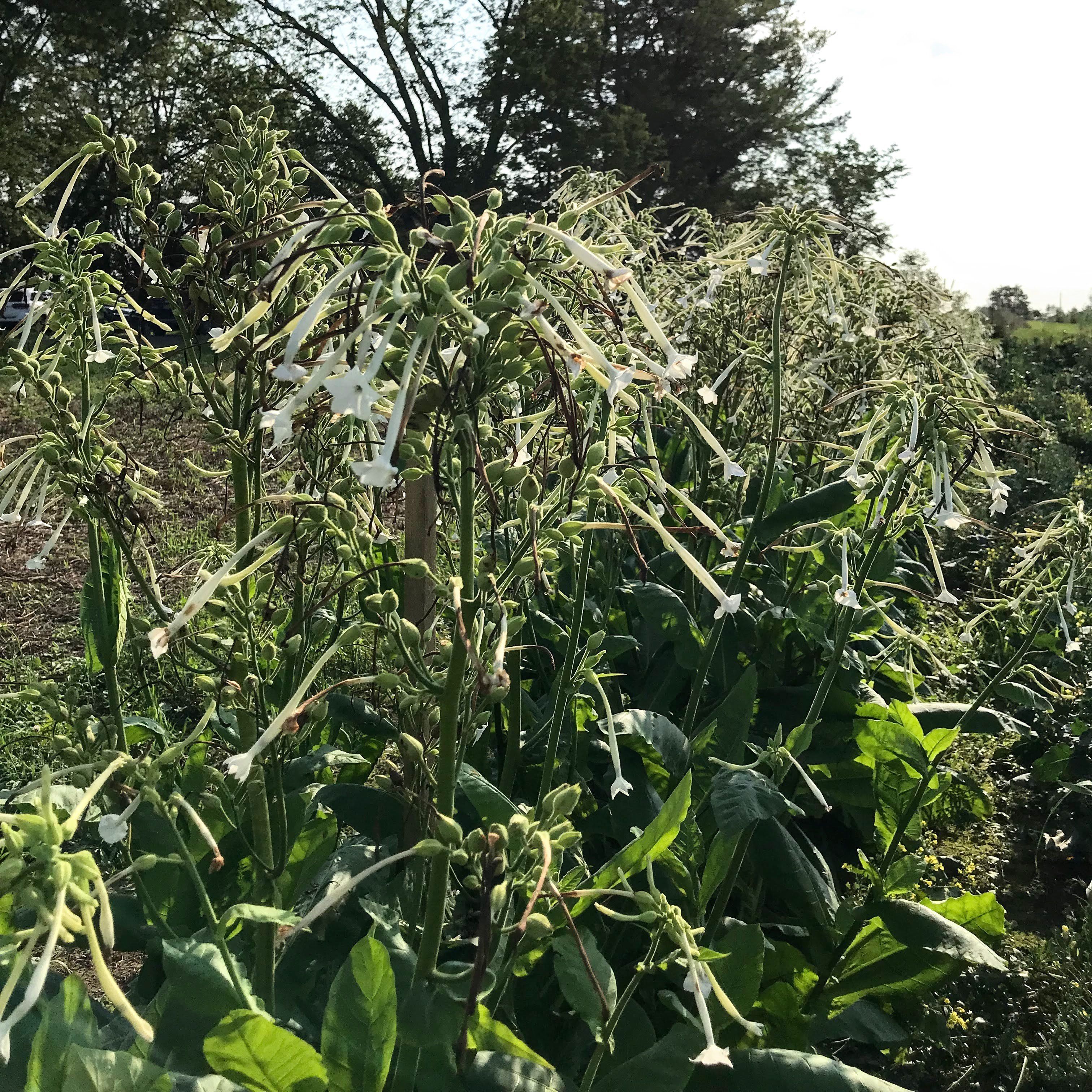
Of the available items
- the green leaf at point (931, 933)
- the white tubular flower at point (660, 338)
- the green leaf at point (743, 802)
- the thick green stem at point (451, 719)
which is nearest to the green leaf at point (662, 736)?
the green leaf at point (743, 802)

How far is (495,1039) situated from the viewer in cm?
145

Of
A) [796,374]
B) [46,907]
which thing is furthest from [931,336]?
[46,907]

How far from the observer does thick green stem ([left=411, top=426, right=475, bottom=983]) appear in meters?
1.14

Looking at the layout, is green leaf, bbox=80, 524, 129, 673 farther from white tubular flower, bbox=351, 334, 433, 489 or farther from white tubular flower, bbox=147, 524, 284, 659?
white tubular flower, bbox=351, 334, 433, 489

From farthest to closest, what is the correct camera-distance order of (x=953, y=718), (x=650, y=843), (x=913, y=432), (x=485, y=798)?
1. (x=953, y=718)
2. (x=913, y=432)
3. (x=485, y=798)
4. (x=650, y=843)

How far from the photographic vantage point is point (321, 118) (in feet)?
87.9

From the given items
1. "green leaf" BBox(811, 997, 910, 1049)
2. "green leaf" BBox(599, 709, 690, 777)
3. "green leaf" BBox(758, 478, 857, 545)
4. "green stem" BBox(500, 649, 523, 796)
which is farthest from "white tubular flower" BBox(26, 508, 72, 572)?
"green leaf" BBox(811, 997, 910, 1049)

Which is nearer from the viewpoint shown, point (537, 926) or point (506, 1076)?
point (537, 926)

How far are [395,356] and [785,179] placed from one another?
3295cm

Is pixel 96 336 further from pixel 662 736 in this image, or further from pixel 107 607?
pixel 662 736

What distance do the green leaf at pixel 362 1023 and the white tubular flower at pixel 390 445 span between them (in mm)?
739

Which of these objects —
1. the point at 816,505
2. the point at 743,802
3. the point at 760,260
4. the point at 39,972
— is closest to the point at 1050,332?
the point at 816,505

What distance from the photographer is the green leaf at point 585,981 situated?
4.86ft

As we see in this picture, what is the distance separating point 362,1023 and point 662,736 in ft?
3.63
